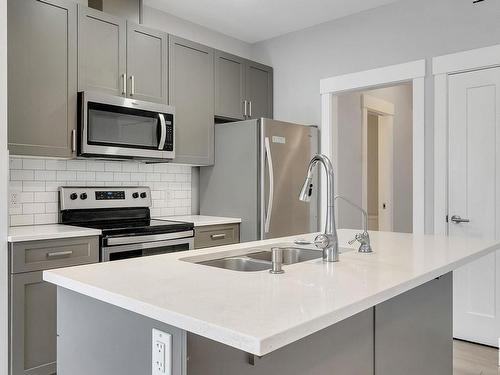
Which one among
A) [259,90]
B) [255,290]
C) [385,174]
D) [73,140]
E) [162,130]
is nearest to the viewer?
[255,290]

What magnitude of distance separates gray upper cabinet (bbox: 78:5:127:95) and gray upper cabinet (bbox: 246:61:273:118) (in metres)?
1.36

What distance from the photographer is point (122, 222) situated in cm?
322

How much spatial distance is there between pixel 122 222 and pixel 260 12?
2161 mm

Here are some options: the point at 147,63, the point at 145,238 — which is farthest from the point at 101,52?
the point at 145,238

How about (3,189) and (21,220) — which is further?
(21,220)

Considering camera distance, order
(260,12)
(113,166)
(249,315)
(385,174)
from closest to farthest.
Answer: (249,315), (113,166), (260,12), (385,174)

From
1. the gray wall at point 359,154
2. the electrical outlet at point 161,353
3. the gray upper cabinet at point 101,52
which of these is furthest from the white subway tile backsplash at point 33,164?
the gray wall at point 359,154

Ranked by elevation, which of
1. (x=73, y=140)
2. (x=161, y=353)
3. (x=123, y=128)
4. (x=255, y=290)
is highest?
(x=123, y=128)

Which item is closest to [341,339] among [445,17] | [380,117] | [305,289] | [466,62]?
[305,289]

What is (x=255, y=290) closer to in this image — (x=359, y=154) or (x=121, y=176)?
(x=121, y=176)

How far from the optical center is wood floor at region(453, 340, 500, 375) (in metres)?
2.71

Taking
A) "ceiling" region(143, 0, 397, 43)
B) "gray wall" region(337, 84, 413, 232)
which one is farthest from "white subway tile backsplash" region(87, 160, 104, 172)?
"gray wall" region(337, 84, 413, 232)

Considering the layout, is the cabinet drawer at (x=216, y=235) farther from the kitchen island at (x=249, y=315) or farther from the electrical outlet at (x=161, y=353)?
the electrical outlet at (x=161, y=353)

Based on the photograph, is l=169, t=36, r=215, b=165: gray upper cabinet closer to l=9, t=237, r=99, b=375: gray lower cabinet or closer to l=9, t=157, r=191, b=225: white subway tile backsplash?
l=9, t=157, r=191, b=225: white subway tile backsplash
